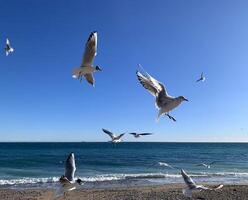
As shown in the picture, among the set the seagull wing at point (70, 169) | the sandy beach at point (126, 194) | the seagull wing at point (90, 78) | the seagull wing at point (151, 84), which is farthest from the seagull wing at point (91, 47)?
the sandy beach at point (126, 194)

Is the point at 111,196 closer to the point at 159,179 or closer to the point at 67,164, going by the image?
the point at 159,179

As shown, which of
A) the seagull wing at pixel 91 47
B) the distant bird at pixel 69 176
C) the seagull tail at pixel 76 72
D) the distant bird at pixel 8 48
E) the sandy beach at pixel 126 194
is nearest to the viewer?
the distant bird at pixel 69 176

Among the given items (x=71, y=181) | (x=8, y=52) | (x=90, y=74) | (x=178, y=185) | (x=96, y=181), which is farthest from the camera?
(x=96, y=181)

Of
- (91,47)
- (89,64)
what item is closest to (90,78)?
(89,64)

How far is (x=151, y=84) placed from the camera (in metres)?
7.48

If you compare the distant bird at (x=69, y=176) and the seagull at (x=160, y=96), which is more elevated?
the seagull at (x=160, y=96)

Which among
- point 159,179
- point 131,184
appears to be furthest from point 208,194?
point 159,179

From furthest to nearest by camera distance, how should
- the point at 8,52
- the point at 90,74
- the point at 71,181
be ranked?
1. the point at 8,52
2. the point at 90,74
3. the point at 71,181

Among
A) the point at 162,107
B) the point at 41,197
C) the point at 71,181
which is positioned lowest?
the point at 41,197

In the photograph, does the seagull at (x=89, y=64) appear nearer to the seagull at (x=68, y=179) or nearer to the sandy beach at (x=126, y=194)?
the seagull at (x=68, y=179)

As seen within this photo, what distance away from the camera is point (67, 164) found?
759 centimetres

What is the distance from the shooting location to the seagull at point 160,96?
24.5 feet

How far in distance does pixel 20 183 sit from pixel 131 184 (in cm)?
658

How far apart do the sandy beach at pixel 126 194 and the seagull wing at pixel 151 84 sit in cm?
1390
